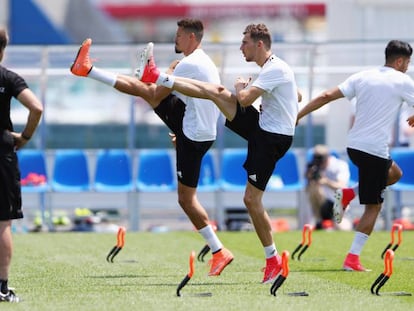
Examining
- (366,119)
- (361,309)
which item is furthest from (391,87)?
(361,309)

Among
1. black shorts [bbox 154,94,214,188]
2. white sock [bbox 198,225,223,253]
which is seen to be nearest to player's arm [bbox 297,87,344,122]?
black shorts [bbox 154,94,214,188]

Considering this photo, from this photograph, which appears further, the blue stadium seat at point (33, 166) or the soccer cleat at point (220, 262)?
the blue stadium seat at point (33, 166)

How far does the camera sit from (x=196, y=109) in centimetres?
1249

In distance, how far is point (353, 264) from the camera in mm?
13000

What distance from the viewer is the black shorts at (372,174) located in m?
12.9

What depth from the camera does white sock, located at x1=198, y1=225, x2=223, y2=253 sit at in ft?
41.0

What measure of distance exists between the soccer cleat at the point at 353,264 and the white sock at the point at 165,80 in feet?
9.52

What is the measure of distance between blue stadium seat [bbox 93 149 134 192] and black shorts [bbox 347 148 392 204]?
8.02 m

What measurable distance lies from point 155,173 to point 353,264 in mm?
8120

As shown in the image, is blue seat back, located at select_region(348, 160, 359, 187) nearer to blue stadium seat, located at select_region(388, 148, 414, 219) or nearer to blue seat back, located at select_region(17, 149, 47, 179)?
blue stadium seat, located at select_region(388, 148, 414, 219)

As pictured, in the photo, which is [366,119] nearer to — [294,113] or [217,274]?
[294,113]

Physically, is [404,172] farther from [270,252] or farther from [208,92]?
[208,92]

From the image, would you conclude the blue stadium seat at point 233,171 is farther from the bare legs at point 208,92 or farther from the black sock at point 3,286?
the black sock at point 3,286

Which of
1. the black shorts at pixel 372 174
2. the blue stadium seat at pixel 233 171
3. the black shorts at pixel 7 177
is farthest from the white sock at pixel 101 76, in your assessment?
the blue stadium seat at pixel 233 171
